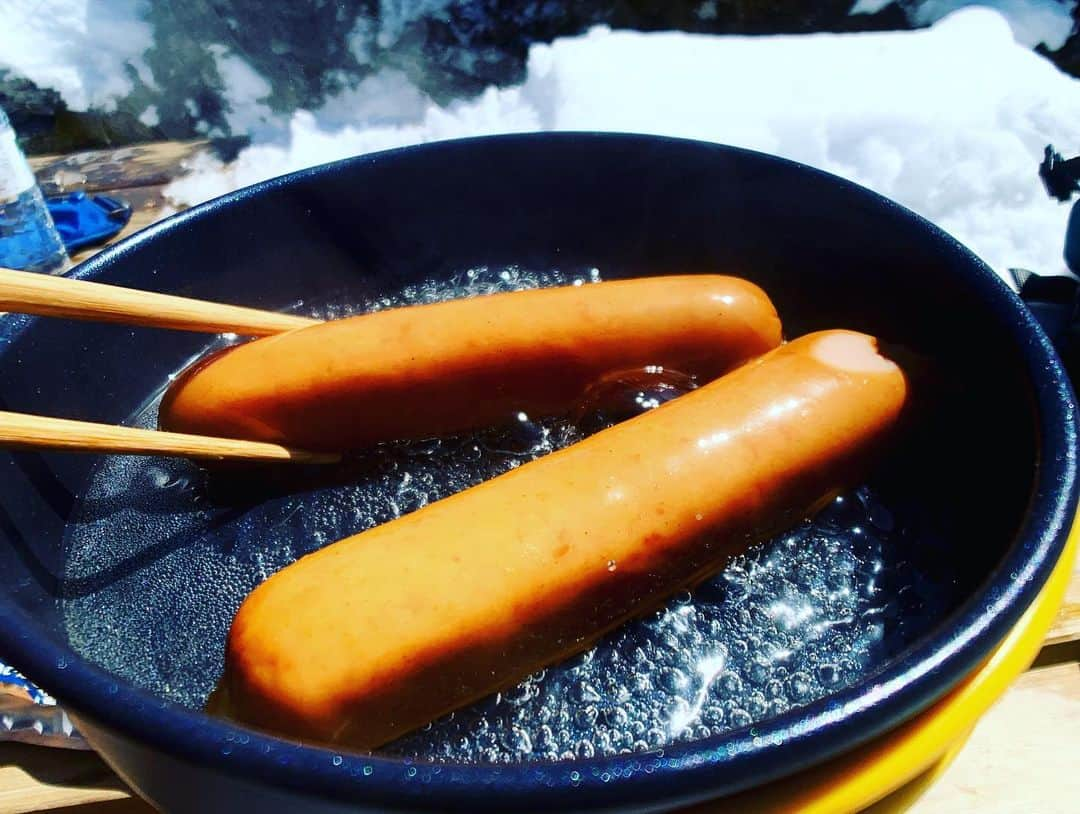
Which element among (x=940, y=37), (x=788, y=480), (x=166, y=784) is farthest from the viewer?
(x=940, y=37)

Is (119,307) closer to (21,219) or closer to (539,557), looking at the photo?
(539,557)

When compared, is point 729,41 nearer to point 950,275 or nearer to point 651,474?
point 950,275

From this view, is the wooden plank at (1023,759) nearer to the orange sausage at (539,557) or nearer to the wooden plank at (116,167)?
the orange sausage at (539,557)

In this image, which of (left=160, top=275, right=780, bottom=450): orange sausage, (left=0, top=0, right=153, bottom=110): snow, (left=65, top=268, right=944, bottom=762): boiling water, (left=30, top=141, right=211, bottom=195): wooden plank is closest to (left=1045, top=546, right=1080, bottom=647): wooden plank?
(left=65, top=268, right=944, bottom=762): boiling water

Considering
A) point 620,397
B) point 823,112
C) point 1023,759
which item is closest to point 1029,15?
point 823,112

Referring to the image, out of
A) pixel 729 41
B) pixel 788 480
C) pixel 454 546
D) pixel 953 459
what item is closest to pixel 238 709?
pixel 454 546

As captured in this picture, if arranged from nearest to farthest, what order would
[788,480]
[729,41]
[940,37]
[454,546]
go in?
[454,546], [788,480], [940,37], [729,41]

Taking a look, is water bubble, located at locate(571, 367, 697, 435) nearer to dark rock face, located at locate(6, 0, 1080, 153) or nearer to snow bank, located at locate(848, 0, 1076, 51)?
dark rock face, located at locate(6, 0, 1080, 153)
